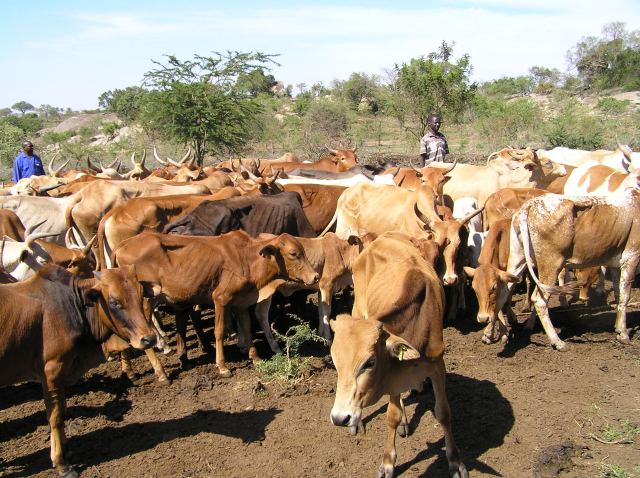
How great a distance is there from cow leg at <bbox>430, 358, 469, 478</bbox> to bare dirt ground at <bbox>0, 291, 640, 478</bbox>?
0.47ft

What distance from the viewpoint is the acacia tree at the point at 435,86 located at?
20453mm

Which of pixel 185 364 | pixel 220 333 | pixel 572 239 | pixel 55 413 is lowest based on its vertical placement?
pixel 185 364

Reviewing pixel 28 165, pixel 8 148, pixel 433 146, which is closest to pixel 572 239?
pixel 433 146

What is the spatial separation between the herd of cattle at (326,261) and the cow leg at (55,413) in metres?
0.01

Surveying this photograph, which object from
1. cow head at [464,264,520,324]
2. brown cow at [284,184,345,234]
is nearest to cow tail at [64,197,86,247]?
brown cow at [284,184,345,234]

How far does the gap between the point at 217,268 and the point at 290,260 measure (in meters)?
0.87

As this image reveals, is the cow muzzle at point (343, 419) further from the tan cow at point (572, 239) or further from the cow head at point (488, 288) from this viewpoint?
the tan cow at point (572, 239)

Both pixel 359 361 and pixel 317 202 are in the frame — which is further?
pixel 317 202

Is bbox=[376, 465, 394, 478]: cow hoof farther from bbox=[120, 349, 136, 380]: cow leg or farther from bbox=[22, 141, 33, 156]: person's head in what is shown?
bbox=[22, 141, 33, 156]: person's head

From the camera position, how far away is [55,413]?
530 cm

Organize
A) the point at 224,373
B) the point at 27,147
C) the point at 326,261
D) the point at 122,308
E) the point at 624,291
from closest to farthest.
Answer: the point at 122,308, the point at 224,373, the point at 624,291, the point at 326,261, the point at 27,147

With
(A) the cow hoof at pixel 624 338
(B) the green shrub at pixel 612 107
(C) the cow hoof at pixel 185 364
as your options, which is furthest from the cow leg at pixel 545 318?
(B) the green shrub at pixel 612 107

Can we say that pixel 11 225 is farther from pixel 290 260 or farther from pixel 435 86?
pixel 435 86

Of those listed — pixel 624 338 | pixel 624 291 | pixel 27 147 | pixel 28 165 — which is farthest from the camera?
pixel 28 165
